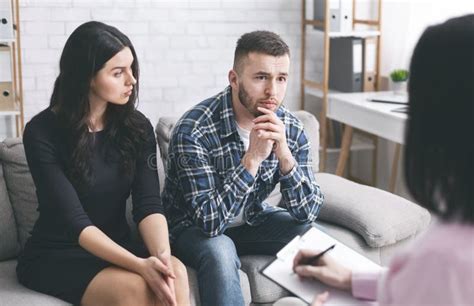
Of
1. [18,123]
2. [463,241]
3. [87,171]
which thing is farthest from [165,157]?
[463,241]

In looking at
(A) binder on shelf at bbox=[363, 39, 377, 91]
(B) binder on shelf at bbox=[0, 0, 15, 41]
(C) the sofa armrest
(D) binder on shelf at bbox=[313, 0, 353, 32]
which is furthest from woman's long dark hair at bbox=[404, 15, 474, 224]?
(A) binder on shelf at bbox=[363, 39, 377, 91]

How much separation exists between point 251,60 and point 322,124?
6.12ft

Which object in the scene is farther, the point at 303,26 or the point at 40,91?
the point at 303,26

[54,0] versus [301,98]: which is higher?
[54,0]

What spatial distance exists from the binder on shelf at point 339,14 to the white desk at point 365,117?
35cm

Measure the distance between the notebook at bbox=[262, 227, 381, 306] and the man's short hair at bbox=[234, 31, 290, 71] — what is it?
95cm

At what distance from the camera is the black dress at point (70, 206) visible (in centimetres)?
212

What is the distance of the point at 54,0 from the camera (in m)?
3.75

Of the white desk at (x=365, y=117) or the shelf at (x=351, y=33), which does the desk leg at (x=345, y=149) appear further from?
the shelf at (x=351, y=33)

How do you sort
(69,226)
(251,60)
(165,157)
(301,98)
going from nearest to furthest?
(69,226) < (251,60) < (165,157) < (301,98)

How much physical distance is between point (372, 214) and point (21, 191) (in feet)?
3.80

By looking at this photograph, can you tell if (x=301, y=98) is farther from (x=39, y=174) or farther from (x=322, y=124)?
(x=39, y=174)

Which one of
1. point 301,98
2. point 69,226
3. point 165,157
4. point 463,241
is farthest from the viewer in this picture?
point 301,98

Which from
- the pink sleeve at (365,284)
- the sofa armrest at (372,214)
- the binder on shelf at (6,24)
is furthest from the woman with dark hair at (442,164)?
the binder on shelf at (6,24)
